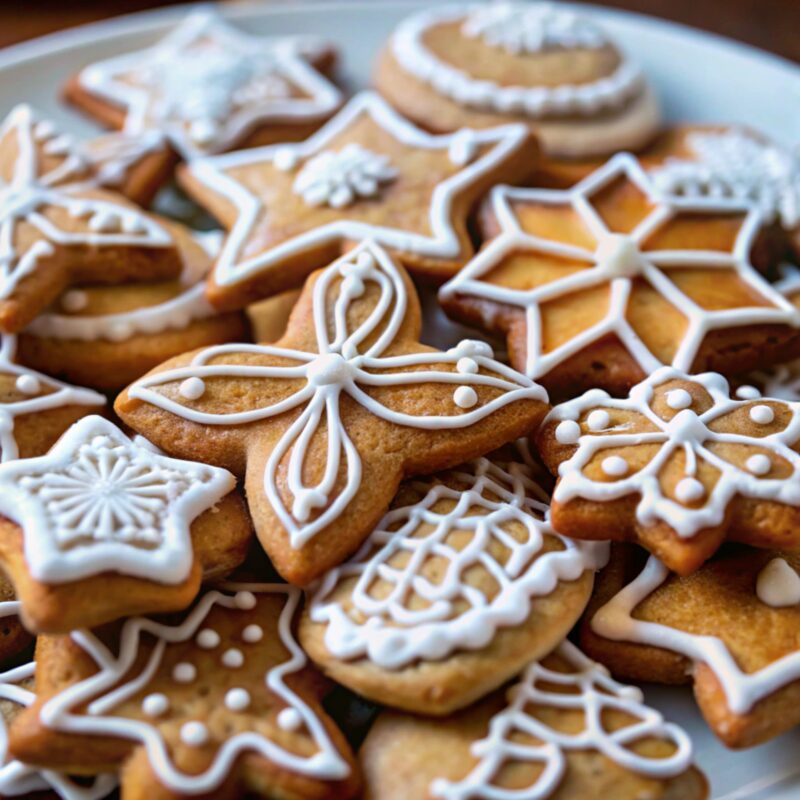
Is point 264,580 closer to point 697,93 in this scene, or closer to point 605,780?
point 605,780

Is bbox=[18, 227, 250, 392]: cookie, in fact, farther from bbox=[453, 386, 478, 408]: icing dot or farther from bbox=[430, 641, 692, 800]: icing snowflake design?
bbox=[430, 641, 692, 800]: icing snowflake design

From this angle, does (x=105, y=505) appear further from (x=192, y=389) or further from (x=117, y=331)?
(x=117, y=331)

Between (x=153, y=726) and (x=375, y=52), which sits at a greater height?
(x=375, y=52)

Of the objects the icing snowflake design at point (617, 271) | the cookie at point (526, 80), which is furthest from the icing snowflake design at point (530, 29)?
the icing snowflake design at point (617, 271)

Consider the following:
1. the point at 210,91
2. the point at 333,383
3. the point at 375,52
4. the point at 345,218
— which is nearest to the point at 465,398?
the point at 333,383

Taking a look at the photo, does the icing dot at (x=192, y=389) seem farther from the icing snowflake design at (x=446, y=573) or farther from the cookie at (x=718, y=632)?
the cookie at (x=718, y=632)

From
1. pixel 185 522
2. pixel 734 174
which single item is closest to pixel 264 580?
pixel 185 522

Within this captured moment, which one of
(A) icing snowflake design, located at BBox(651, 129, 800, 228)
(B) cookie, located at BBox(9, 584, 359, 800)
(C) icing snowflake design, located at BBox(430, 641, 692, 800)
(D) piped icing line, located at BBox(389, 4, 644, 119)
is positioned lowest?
(B) cookie, located at BBox(9, 584, 359, 800)

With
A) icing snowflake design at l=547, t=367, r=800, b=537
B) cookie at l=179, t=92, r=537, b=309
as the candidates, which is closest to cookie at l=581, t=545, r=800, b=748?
icing snowflake design at l=547, t=367, r=800, b=537
